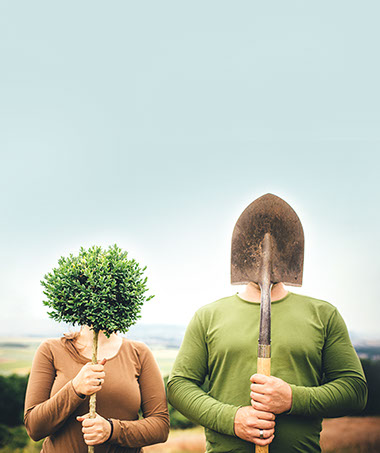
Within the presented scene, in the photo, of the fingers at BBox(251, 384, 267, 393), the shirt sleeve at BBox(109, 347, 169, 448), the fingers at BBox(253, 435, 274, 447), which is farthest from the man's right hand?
the shirt sleeve at BBox(109, 347, 169, 448)

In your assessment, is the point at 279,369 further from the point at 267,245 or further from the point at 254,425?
the point at 267,245

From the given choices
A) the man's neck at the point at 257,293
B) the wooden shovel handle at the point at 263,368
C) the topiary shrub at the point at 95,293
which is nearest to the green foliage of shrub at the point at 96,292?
the topiary shrub at the point at 95,293

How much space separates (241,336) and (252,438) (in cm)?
46

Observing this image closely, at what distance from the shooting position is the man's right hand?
80.4 inches

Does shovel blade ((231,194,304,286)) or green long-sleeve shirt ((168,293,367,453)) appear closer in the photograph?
green long-sleeve shirt ((168,293,367,453))

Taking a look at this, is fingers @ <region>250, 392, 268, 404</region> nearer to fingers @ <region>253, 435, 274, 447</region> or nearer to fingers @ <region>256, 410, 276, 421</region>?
fingers @ <region>256, 410, 276, 421</region>

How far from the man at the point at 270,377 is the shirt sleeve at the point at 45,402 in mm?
506

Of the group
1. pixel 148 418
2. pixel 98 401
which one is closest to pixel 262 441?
pixel 148 418

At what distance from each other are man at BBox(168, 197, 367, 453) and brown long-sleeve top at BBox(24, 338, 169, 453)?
0.85 feet

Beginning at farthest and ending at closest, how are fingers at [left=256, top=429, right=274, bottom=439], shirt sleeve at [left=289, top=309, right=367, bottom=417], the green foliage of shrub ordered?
the green foliage of shrub, shirt sleeve at [left=289, top=309, right=367, bottom=417], fingers at [left=256, top=429, right=274, bottom=439]

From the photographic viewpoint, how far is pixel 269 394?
6.73 ft

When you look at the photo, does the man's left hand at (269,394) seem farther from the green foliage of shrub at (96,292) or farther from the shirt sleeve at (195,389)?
the green foliage of shrub at (96,292)

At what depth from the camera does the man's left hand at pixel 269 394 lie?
2053 mm

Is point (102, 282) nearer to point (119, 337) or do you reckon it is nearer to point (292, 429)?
point (119, 337)
